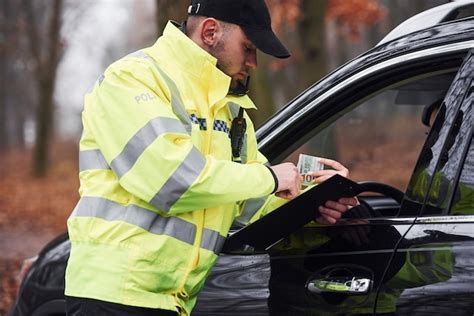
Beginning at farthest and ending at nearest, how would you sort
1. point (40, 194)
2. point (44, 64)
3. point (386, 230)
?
point (44, 64)
point (40, 194)
point (386, 230)

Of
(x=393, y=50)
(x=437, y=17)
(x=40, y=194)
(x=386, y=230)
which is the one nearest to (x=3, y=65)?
(x=40, y=194)

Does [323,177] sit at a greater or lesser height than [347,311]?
greater

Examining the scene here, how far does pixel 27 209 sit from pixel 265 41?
692 inches

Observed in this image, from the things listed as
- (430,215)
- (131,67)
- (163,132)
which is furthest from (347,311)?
(131,67)

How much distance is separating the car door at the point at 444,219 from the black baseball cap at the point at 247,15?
60 cm

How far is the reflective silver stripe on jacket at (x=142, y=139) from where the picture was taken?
8.55 feet

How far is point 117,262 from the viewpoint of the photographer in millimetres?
2680

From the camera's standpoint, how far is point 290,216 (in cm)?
301

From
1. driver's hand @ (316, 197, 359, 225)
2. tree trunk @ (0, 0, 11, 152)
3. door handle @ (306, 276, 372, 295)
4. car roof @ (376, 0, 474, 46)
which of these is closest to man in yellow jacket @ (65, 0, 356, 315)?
driver's hand @ (316, 197, 359, 225)

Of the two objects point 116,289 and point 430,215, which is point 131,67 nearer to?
point 116,289

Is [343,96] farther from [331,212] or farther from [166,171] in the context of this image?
[166,171]

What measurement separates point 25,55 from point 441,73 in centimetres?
2617

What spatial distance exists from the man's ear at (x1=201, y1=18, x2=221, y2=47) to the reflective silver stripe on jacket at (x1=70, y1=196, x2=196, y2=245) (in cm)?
58

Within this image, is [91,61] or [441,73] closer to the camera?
[441,73]
